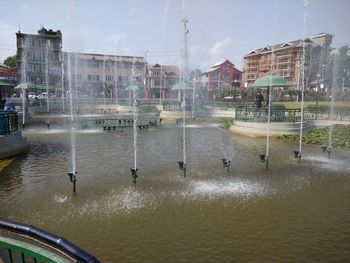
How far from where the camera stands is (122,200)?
9227mm

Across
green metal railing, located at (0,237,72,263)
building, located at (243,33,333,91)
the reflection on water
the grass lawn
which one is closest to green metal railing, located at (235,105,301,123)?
the grass lawn

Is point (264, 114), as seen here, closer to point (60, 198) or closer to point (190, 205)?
point (190, 205)

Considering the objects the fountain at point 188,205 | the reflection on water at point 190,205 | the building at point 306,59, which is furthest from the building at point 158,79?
the reflection on water at point 190,205

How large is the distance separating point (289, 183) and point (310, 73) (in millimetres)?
78748

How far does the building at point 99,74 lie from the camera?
8025 cm

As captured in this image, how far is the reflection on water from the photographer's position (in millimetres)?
6609

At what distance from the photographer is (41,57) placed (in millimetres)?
76875


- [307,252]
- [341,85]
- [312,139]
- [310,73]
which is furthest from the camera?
[310,73]

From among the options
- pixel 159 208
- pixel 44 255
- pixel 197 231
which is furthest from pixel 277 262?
pixel 44 255

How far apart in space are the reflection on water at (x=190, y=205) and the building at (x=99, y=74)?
220ft

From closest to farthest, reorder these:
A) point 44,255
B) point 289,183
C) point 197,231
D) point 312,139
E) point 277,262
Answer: point 44,255 < point 277,262 < point 197,231 < point 289,183 < point 312,139

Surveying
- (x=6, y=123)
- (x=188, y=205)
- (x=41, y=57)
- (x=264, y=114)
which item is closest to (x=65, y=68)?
(x=41, y=57)

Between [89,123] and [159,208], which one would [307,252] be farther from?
[89,123]

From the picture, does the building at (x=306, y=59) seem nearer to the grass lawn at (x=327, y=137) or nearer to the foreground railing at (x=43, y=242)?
the grass lawn at (x=327, y=137)
